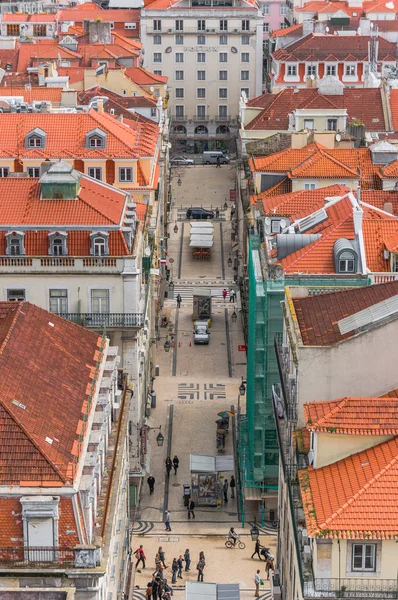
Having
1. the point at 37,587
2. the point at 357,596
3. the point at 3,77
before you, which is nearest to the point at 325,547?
the point at 357,596

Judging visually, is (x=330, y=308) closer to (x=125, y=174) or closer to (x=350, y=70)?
(x=125, y=174)

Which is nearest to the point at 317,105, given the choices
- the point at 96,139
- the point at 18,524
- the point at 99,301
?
the point at 96,139

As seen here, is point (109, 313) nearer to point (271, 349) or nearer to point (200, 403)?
point (271, 349)

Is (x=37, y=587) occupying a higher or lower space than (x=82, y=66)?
lower

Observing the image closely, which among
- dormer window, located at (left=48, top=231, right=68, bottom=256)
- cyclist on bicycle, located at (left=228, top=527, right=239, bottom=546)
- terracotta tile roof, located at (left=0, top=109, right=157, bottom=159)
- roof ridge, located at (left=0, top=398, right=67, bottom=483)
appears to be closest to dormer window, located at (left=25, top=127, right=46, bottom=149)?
terracotta tile roof, located at (left=0, top=109, right=157, bottom=159)

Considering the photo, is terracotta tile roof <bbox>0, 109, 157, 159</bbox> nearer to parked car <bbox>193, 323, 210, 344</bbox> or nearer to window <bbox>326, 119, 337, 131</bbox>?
parked car <bbox>193, 323, 210, 344</bbox>

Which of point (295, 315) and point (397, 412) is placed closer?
point (397, 412)
